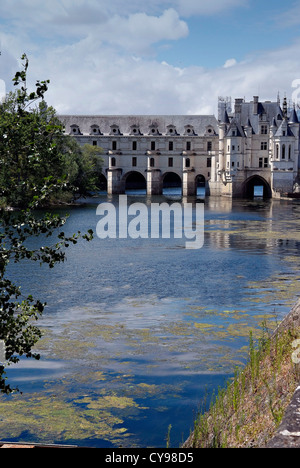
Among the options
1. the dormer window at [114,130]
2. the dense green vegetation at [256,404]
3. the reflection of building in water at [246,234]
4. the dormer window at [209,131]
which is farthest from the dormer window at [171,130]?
the dense green vegetation at [256,404]

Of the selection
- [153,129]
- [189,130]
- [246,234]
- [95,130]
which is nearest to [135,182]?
[95,130]

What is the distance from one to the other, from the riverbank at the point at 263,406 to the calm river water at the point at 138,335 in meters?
1.83

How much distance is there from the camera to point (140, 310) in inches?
830

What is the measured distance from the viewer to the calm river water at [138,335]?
1232 cm

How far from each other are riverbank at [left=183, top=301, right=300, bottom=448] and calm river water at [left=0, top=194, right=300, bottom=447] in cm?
183

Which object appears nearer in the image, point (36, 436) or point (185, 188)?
point (36, 436)

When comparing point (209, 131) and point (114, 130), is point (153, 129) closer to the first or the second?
point (114, 130)

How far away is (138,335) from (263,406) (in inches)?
354

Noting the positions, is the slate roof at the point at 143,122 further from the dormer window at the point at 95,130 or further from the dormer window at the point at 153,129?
the dormer window at the point at 95,130

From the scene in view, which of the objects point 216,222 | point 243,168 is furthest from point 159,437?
point 243,168

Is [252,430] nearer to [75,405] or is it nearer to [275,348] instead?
[275,348]

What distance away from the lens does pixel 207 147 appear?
99.2m

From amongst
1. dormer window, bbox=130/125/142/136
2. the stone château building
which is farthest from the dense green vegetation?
dormer window, bbox=130/125/142/136
